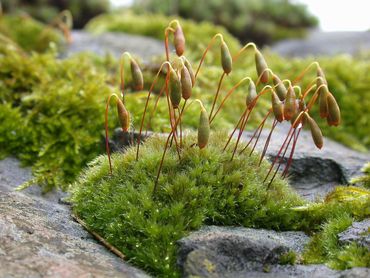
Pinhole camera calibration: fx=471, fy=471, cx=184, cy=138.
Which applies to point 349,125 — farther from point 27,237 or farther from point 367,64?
point 27,237

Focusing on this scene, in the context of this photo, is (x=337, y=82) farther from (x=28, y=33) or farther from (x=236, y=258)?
(x=28, y=33)

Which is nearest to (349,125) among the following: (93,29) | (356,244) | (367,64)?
(367,64)

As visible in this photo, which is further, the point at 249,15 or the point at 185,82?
the point at 249,15

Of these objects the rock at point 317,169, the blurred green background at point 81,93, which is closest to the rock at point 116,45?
the blurred green background at point 81,93

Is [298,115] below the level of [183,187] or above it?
above

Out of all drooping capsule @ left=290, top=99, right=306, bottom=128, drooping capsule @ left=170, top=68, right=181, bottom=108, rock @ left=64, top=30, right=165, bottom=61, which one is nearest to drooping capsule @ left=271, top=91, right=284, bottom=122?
drooping capsule @ left=290, top=99, right=306, bottom=128

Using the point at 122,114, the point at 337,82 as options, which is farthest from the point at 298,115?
the point at 337,82

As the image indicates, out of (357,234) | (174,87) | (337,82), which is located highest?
(174,87)

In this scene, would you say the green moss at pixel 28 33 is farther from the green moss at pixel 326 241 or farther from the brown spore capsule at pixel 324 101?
the green moss at pixel 326 241
